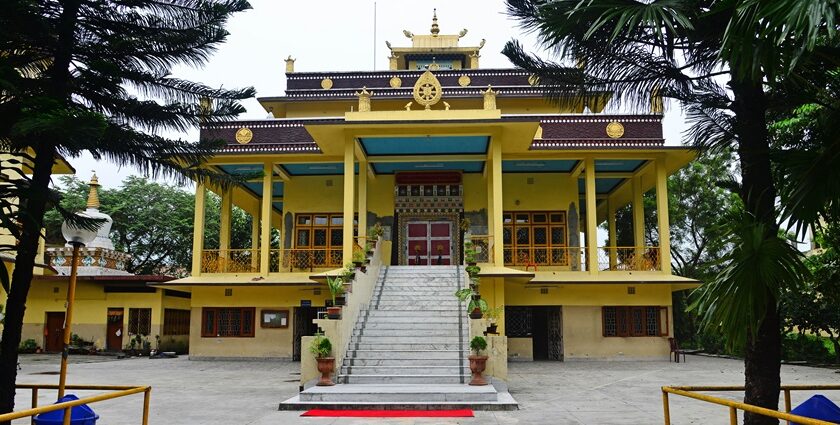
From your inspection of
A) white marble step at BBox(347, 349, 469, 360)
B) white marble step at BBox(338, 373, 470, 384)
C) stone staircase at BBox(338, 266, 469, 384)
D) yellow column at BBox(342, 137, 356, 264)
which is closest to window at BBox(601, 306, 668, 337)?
stone staircase at BBox(338, 266, 469, 384)

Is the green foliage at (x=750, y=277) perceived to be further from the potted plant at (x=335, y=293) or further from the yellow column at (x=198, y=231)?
the yellow column at (x=198, y=231)

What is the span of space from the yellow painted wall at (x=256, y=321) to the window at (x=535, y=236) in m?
6.08

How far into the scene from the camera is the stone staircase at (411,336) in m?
11.8

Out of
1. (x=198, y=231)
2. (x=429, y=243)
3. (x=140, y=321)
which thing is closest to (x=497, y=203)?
(x=429, y=243)

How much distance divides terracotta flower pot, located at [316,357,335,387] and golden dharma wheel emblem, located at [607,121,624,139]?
11923mm

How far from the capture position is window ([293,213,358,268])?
2175cm

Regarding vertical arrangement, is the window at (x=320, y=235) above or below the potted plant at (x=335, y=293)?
above

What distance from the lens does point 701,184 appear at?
29562 mm

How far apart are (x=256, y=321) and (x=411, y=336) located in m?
8.78

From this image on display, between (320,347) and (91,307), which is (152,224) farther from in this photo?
(320,347)

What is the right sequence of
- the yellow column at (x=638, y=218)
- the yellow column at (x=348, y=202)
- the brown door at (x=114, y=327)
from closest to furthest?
the yellow column at (x=348, y=202)
the yellow column at (x=638, y=218)
the brown door at (x=114, y=327)

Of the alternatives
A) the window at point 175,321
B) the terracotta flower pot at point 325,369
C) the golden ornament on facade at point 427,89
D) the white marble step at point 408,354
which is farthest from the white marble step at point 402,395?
the window at point 175,321

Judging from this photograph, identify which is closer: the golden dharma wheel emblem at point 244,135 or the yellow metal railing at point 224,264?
the golden dharma wheel emblem at point 244,135

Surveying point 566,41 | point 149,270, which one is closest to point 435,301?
point 566,41
